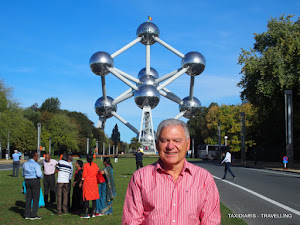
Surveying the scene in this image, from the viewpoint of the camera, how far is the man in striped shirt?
10.2ft

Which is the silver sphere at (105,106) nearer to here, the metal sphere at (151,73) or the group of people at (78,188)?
the metal sphere at (151,73)

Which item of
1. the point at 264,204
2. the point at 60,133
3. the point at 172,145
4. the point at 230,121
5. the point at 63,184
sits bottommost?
the point at 264,204

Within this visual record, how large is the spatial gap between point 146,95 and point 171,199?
65122 mm

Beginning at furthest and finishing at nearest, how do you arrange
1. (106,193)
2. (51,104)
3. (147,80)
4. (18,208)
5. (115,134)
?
1. (115,134)
2. (51,104)
3. (147,80)
4. (18,208)
5. (106,193)

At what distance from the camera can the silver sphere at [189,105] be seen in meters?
75.1

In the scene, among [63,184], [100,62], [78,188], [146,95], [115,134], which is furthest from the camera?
[115,134]

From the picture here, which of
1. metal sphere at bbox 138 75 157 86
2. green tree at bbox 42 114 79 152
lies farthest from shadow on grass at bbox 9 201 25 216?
green tree at bbox 42 114 79 152

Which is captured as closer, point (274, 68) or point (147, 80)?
point (274, 68)

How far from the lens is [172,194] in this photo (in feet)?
10.3

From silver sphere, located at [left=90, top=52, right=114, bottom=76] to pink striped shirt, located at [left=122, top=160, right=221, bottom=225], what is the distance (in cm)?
6321

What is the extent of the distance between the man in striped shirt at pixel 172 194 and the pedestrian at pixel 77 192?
737cm

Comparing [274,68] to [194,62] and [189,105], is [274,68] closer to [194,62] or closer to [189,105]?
[194,62]

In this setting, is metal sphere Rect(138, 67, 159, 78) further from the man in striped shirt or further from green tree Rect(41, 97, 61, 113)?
the man in striped shirt

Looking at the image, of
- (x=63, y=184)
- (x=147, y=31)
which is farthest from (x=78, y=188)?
(x=147, y=31)
